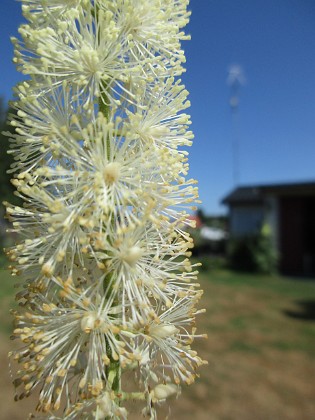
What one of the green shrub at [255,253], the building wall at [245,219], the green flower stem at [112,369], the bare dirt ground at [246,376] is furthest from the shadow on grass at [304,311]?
the green flower stem at [112,369]

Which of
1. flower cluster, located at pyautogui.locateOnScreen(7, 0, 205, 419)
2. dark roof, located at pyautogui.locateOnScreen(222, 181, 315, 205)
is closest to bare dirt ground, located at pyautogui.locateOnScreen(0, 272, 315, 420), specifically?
flower cluster, located at pyautogui.locateOnScreen(7, 0, 205, 419)

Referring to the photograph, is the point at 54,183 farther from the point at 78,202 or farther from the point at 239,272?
the point at 239,272

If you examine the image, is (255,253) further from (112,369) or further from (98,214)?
(98,214)

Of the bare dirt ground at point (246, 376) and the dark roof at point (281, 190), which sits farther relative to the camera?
the dark roof at point (281, 190)

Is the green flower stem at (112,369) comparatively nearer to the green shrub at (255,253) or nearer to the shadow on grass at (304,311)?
the shadow on grass at (304,311)

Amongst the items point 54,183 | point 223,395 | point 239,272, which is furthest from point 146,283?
point 239,272

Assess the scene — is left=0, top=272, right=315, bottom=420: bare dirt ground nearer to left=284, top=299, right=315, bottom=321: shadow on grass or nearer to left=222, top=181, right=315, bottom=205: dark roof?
left=284, top=299, right=315, bottom=321: shadow on grass
